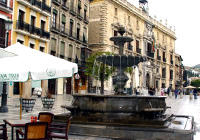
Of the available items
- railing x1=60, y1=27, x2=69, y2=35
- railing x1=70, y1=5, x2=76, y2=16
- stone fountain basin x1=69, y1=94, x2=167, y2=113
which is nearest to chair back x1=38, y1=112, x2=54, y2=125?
stone fountain basin x1=69, y1=94, x2=167, y2=113

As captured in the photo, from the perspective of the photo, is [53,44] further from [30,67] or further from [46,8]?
[30,67]

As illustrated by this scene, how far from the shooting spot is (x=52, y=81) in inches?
1164

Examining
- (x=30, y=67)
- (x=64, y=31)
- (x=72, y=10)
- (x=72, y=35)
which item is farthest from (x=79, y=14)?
(x=30, y=67)

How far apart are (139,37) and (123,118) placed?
39514 millimetres

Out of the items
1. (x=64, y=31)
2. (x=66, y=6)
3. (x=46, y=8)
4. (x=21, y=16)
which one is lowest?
(x=64, y=31)

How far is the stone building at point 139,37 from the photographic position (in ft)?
120

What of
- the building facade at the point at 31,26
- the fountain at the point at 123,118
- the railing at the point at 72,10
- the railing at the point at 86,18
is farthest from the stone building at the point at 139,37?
the fountain at the point at 123,118

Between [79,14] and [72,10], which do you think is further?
[79,14]

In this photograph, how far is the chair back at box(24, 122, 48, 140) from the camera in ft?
15.2

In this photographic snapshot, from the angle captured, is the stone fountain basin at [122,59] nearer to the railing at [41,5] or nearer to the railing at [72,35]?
the railing at [41,5]

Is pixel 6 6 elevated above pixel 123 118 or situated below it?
above

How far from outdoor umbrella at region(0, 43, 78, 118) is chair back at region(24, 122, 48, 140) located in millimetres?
1147

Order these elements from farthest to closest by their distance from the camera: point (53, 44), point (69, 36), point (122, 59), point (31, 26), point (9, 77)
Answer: point (69, 36), point (53, 44), point (31, 26), point (122, 59), point (9, 77)

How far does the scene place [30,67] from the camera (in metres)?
5.68
